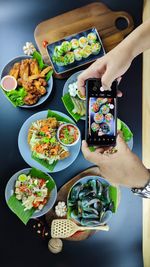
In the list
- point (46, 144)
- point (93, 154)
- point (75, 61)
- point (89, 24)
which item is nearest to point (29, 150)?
point (46, 144)

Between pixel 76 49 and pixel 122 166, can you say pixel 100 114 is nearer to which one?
pixel 122 166

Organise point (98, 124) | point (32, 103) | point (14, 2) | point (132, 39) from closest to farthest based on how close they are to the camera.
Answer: point (132, 39)
point (98, 124)
point (32, 103)
point (14, 2)

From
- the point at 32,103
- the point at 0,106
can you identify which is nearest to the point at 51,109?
the point at 32,103

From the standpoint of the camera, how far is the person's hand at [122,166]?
4.26 ft

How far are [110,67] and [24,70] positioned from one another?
1.33ft

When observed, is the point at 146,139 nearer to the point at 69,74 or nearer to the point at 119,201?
the point at 119,201

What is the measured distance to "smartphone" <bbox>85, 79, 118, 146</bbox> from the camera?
4.68ft

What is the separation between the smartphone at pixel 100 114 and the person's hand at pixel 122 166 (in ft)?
0.21

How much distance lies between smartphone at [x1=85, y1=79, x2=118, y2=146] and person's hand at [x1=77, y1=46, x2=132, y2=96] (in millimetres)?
27

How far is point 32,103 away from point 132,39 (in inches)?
19.4

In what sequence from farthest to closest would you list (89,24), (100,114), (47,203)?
(89,24)
(47,203)
(100,114)

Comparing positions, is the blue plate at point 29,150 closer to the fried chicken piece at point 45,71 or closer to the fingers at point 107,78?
the fried chicken piece at point 45,71

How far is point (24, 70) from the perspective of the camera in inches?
62.6

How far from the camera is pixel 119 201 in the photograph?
1584 millimetres
